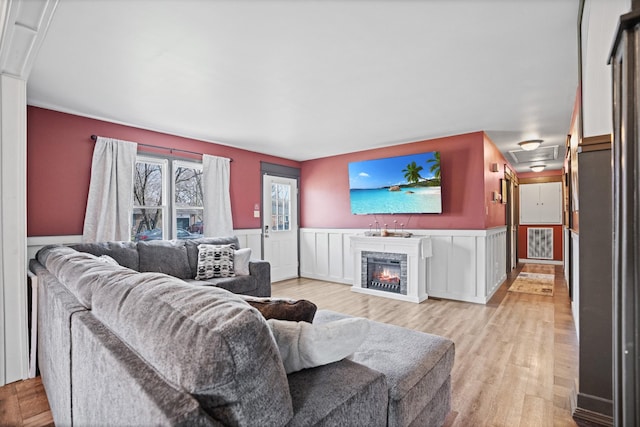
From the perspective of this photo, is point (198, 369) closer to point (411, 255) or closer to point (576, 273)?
point (576, 273)

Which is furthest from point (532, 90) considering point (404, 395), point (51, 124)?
point (51, 124)

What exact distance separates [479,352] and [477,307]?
1.49 meters

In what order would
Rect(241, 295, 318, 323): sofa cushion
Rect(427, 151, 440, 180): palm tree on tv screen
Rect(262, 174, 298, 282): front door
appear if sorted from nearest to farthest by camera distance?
Rect(241, 295, 318, 323): sofa cushion → Rect(427, 151, 440, 180): palm tree on tv screen → Rect(262, 174, 298, 282): front door

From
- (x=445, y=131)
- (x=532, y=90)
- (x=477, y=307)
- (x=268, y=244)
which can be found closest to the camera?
(x=532, y=90)

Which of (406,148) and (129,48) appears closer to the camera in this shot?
(129,48)

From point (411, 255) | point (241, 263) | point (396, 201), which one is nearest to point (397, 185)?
point (396, 201)

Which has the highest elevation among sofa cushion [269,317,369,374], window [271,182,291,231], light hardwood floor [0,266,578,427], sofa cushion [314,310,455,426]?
window [271,182,291,231]

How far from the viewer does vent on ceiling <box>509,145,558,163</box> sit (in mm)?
5646

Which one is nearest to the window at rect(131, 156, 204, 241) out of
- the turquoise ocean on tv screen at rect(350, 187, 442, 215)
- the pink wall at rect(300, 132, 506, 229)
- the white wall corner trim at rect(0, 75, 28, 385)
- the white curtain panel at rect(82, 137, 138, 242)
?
the white curtain panel at rect(82, 137, 138, 242)

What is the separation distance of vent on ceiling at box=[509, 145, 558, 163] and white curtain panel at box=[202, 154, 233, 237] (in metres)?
5.11

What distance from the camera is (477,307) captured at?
13.4 feet

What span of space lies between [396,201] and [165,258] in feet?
11.1

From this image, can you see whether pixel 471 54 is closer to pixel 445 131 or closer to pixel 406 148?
pixel 445 131

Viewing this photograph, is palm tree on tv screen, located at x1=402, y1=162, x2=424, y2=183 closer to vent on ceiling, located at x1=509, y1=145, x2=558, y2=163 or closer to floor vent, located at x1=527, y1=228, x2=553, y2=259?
vent on ceiling, located at x1=509, y1=145, x2=558, y2=163
